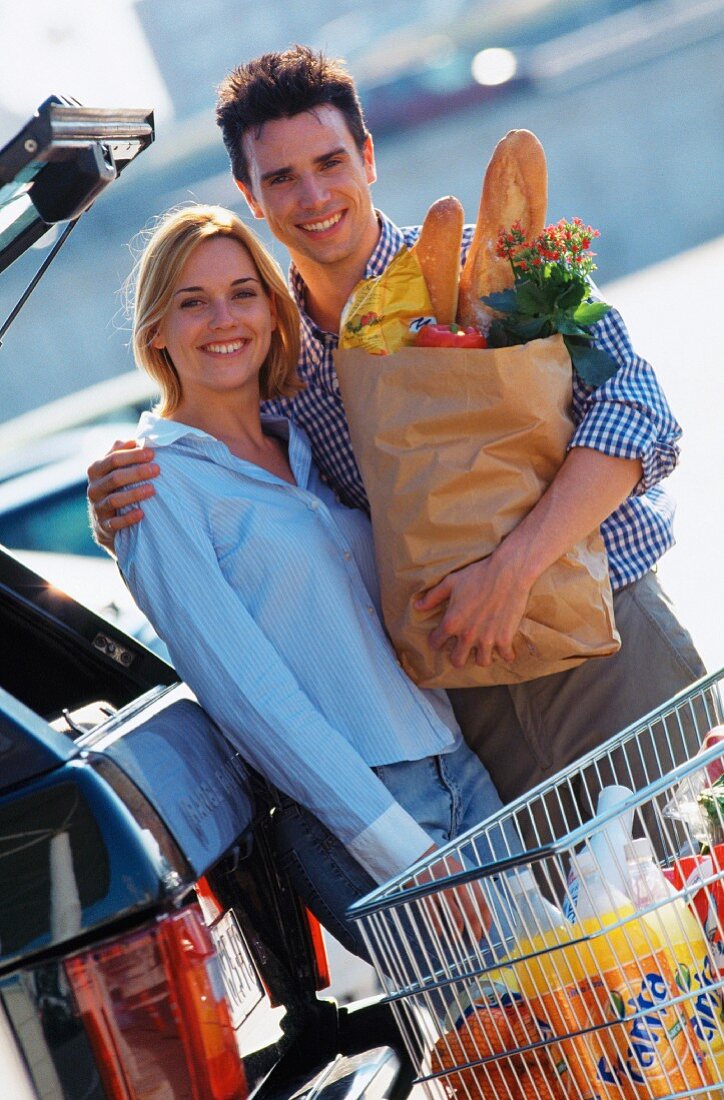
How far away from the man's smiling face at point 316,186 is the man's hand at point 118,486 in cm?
67

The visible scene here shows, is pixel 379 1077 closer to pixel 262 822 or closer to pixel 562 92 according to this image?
pixel 262 822

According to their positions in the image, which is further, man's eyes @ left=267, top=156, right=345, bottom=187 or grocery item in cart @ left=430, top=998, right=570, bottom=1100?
man's eyes @ left=267, top=156, right=345, bottom=187

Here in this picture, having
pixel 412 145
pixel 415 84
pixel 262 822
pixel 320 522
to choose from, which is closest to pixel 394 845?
pixel 262 822

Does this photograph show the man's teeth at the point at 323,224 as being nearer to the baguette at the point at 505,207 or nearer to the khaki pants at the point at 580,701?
the baguette at the point at 505,207

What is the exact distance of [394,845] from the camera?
216cm

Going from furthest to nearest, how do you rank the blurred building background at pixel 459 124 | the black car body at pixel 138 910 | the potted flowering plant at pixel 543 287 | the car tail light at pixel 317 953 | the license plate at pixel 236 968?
1. the blurred building background at pixel 459 124
2. the car tail light at pixel 317 953
3. the potted flowering plant at pixel 543 287
4. the license plate at pixel 236 968
5. the black car body at pixel 138 910

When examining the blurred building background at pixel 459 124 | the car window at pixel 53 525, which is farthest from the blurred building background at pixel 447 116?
the car window at pixel 53 525

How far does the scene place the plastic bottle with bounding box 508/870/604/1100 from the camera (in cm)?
162

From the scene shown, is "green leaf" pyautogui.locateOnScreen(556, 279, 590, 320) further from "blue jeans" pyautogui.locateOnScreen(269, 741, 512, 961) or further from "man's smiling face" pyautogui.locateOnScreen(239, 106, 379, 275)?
"blue jeans" pyautogui.locateOnScreen(269, 741, 512, 961)

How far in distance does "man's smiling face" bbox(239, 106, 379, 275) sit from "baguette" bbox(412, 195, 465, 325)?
43cm

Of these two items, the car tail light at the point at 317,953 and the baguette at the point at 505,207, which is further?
the car tail light at the point at 317,953

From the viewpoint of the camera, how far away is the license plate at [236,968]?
2045 mm

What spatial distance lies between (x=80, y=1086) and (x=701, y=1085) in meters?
0.73

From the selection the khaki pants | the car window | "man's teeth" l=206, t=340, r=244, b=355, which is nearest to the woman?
"man's teeth" l=206, t=340, r=244, b=355
